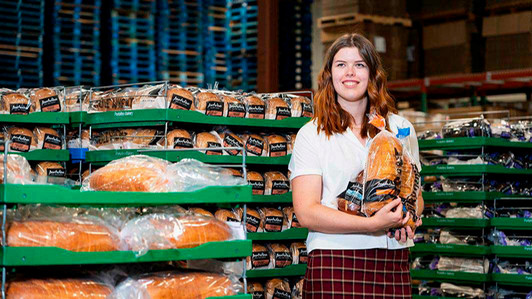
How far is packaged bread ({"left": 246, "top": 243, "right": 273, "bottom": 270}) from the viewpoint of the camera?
4492mm

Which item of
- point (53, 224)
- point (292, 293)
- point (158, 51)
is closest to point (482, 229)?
point (292, 293)

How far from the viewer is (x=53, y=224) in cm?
257

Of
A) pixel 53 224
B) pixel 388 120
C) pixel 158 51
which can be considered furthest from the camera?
pixel 158 51

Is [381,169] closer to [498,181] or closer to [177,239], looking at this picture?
[177,239]

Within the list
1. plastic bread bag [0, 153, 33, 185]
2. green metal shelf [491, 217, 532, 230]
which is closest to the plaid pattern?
plastic bread bag [0, 153, 33, 185]

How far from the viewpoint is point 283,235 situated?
15.1 ft

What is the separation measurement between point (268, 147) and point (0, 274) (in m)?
2.40

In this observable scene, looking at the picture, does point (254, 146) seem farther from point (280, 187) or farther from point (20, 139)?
point (20, 139)

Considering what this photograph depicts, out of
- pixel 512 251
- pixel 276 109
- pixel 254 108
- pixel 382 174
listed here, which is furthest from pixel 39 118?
pixel 512 251

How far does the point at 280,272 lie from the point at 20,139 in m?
1.65

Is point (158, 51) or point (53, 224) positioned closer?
point (53, 224)

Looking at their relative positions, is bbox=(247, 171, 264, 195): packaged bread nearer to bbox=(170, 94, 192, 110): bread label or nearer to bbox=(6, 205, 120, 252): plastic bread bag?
bbox=(170, 94, 192, 110): bread label

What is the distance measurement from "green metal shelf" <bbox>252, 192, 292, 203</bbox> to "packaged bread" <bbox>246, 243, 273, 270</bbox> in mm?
266

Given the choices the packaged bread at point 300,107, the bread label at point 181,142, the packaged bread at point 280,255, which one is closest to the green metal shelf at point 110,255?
the bread label at point 181,142
